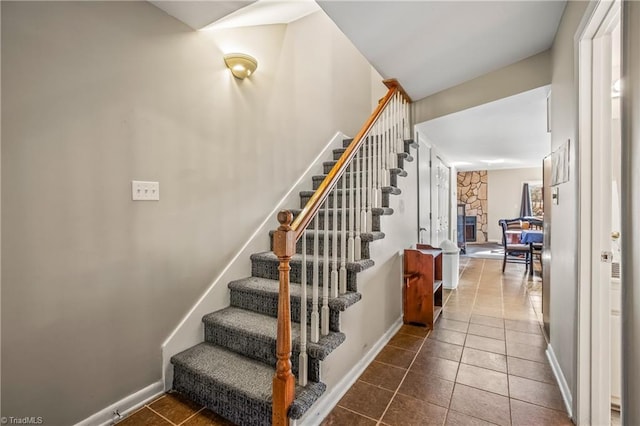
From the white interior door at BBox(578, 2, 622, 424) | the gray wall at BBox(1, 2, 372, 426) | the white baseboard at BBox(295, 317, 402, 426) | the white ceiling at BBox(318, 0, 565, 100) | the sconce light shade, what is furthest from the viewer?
the sconce light shade

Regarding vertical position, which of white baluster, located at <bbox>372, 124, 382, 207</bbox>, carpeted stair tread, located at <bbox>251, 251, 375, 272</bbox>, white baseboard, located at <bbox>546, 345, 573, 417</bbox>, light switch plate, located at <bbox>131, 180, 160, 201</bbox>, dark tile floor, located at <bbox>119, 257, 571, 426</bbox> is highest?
white baluster, located at <bbox>372, 124, 382, 207</bbox>

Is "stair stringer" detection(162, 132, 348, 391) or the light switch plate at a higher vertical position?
the light switch plate

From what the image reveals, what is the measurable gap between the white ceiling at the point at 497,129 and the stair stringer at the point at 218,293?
195cm

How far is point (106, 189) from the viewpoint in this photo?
1.62 meters

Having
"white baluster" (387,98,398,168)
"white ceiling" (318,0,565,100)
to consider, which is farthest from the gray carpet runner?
"white ceiling" (318,0,565,100)

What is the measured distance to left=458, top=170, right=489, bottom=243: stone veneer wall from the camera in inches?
375

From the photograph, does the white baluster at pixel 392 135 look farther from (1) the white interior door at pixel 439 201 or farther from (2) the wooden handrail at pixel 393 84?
(1) the white interior door at pixel 439 201

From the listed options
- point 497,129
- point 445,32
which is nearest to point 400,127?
point 445,32

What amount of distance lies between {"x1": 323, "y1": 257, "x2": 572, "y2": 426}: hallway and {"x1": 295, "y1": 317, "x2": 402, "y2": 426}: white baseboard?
35mm

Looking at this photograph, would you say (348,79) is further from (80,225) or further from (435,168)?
(80,225)

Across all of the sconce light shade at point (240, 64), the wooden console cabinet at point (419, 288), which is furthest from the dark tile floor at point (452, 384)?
the sconce light shade at point (240, 64)

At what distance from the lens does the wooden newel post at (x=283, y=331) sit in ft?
4.58

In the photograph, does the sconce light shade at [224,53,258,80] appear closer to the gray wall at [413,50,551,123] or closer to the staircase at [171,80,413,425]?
the staircase at [171,80,413,425]

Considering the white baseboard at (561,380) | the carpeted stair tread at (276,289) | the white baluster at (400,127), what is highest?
the white baluster at (400,127)
